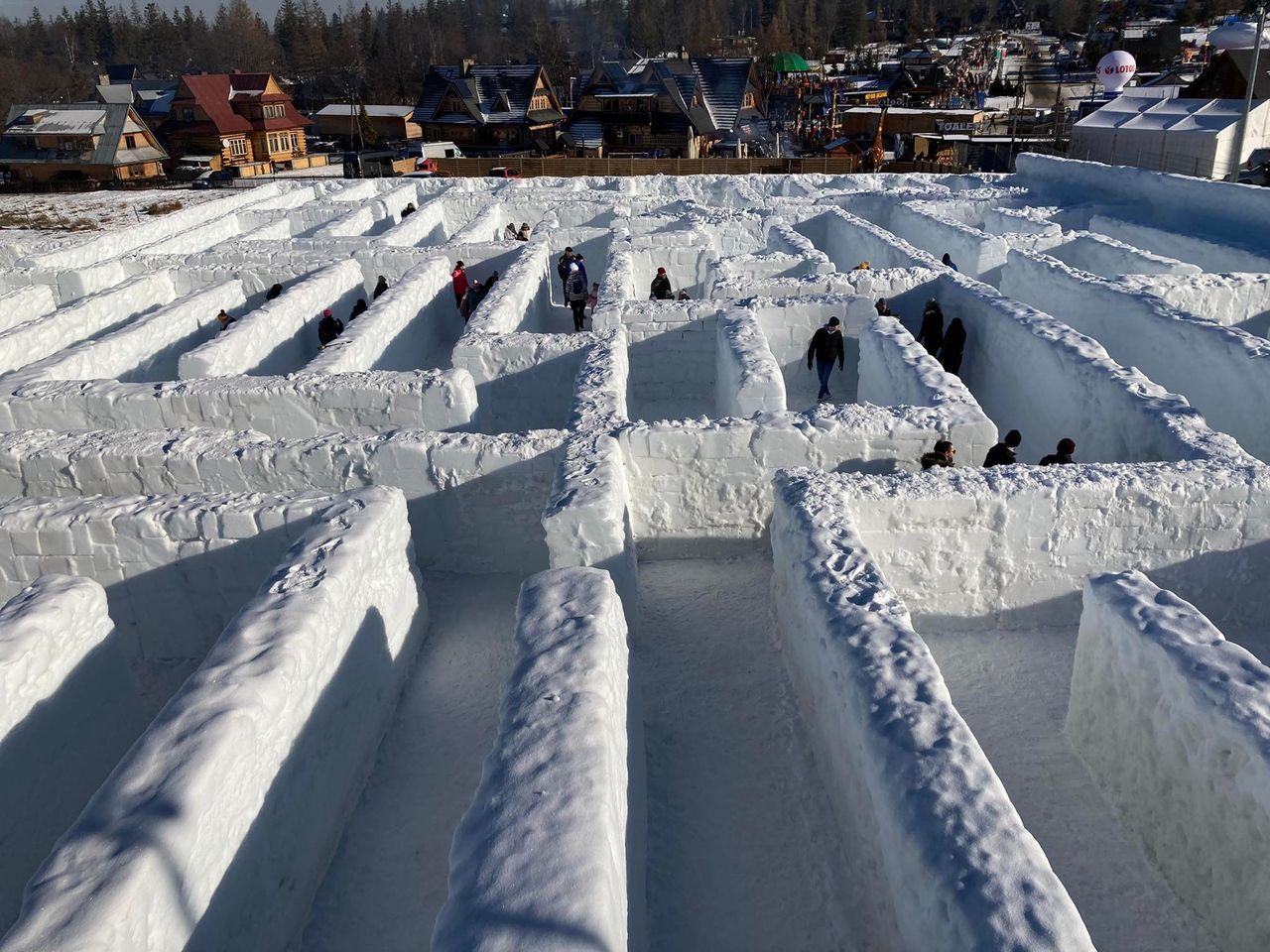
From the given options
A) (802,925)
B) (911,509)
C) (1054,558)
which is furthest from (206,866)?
(1054,558)

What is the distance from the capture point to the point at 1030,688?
5375 millimetres

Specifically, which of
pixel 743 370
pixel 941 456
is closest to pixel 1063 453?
pixel 941 456

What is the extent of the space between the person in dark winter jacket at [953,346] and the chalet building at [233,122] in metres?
38.3

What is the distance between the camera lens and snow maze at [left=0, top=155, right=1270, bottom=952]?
11.4 feet

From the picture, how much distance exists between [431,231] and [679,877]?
17.4m

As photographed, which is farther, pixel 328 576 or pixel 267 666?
pixel 328 576

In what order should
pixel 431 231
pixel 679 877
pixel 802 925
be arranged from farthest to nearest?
1. pixel 431 231
2. pixel 679 877
3. pixel 802 925

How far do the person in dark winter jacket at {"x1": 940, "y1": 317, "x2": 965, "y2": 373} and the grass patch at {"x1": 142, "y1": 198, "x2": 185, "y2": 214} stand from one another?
27.7m

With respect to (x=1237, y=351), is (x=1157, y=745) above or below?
below

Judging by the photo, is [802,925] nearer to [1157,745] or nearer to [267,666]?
[1157,745]

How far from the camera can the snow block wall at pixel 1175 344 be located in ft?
24.5

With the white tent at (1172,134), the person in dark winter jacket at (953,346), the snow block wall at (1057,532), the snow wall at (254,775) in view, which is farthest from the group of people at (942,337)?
the white tent at (1172,134)

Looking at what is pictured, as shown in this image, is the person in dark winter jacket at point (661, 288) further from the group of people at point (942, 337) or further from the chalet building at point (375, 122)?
the chalet building at point (375, 122)

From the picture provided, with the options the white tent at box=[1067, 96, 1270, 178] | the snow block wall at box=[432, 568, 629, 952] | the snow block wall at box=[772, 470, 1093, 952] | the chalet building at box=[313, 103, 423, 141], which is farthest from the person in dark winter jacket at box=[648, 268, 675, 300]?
the chalet building at box=[313, 103, 423, 141]
